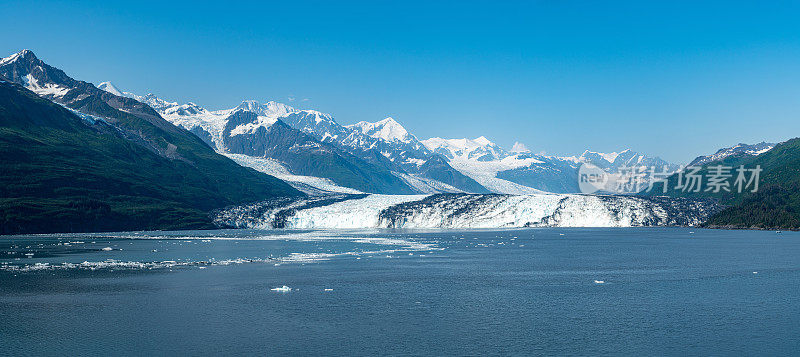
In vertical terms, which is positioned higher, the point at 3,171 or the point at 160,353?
the point at 3,171

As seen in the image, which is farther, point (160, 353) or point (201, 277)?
point (201, 277)

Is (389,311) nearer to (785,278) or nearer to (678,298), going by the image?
(678,298)

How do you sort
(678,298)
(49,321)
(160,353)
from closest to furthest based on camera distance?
(160,353), (49,321), (678,298)

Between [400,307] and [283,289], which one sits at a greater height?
[283,289]

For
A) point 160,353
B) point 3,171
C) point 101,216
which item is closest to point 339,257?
point 160,353

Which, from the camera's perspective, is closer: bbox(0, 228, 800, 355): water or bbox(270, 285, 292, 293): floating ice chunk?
bbox(0, 228, 800, 355): water

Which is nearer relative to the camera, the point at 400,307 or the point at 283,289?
the point at 400,307

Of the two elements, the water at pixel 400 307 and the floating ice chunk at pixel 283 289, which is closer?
the water at pixel 400 307

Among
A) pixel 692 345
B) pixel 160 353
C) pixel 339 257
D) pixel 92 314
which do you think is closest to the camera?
pixel 160 353
